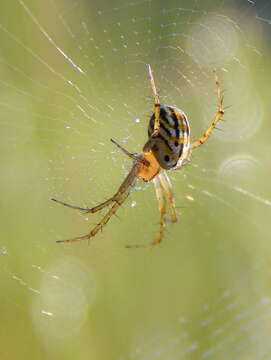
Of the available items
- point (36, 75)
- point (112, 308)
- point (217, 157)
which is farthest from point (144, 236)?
point (36, 75)

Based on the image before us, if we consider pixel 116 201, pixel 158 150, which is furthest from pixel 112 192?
pixel 158 150

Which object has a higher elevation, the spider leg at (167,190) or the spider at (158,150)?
the spider leg at (167,190)

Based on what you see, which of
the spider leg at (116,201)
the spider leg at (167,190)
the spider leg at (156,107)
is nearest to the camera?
the spider leg at (156,107)

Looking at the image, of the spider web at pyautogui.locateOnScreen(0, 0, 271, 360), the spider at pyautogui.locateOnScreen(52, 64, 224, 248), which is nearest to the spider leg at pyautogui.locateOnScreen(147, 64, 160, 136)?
the spider at pyautogui.locateOnScreen(52, 64, 224, 248)

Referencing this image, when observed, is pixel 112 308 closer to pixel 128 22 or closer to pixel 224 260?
pixel 224 260

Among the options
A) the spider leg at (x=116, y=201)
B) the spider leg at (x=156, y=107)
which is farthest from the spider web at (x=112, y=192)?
the spider leg at (x=156, y=107)

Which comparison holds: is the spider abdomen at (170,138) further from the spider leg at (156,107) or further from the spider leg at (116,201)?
the spider leg at (116,201)
